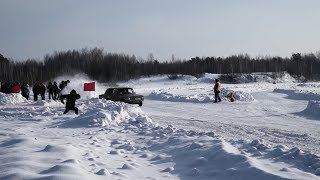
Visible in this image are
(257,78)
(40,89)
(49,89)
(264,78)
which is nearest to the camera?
(40,89)

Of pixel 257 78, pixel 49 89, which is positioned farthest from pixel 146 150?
pixel 257 78

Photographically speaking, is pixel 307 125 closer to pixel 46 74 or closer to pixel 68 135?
pixel 68 135

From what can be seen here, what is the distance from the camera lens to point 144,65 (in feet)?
455

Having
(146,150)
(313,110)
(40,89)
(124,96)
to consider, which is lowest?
(146,150)

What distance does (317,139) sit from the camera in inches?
508

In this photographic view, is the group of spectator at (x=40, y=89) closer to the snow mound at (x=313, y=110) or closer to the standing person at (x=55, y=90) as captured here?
the standing person at (x=55, y=90)

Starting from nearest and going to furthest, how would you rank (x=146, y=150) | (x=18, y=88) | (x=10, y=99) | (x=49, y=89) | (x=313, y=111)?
(x=146, y=150), (x=313, y=111), (x=10, y=99), (x=49, y=89), (x=18, y=88)

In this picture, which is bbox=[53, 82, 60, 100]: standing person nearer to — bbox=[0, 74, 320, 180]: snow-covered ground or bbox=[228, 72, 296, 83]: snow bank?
bbox=[0, 74, 320, 180]: snow-covered ground

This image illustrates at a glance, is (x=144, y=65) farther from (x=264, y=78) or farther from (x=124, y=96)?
(x=124, y=96)

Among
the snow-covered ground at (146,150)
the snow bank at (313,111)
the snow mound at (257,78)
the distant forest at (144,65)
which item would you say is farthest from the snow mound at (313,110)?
the distant forest at (144,65)

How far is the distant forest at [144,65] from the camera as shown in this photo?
122m

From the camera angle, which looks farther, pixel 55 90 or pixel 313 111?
pixel 55 90

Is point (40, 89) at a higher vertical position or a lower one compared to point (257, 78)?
lower

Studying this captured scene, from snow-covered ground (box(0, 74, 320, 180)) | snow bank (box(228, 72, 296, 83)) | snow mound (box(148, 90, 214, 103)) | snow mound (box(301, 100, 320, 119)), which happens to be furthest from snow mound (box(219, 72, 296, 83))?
snow-covered ground (box(0, 74, 320, 180))
